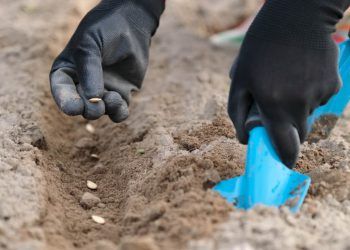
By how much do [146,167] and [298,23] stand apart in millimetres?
800

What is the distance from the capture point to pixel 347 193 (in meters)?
1.83

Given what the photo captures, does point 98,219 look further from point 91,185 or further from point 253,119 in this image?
point 253,119

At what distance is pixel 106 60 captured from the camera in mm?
2201

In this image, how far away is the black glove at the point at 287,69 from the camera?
171 cm

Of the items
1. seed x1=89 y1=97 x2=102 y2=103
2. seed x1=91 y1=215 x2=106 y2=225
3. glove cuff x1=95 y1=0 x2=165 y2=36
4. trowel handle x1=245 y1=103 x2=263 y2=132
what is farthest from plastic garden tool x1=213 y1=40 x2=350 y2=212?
glove cuff x1=95 y1=0 x2=165 y2=36

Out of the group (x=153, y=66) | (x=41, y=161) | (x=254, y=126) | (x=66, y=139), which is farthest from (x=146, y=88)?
(x=254, y=126)

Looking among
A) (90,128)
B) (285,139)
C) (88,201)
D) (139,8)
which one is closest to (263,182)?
(285,139)

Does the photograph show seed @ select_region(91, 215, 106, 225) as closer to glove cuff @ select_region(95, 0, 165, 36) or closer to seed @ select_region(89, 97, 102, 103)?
seed @ select_region(89, 97, 102, 103)

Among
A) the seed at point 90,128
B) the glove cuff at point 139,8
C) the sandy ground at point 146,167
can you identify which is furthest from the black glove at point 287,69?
the seed at point 90,128

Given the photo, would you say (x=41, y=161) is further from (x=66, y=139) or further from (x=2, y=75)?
(x=2, y=75)

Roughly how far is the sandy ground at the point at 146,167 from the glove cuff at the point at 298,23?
0.47 meters

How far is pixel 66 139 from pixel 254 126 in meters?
Answer: 1.05

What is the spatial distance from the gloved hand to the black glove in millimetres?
495

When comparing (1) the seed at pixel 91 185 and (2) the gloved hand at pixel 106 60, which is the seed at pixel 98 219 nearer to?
(1) the seed at pixel 91 185
